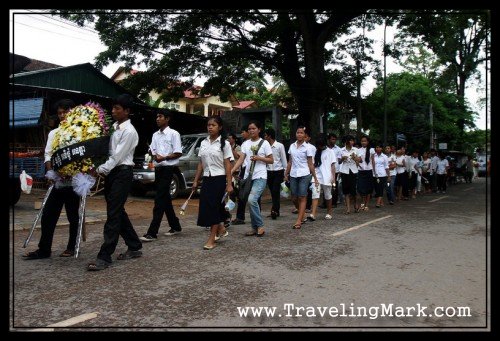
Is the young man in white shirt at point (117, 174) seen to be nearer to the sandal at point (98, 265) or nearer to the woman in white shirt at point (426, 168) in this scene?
the sandal at point (98, 265)

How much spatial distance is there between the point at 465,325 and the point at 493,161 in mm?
1248

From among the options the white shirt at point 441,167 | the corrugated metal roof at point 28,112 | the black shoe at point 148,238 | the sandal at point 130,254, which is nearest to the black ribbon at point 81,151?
the sandal at point 130,254

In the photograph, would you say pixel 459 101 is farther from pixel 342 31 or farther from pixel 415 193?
pixel 415 193

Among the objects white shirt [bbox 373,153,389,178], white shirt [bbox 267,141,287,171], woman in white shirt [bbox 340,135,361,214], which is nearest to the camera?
white shirt [bbox 267,141,287,171]

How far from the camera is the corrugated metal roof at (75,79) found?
16.2 metres

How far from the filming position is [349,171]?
982 cm

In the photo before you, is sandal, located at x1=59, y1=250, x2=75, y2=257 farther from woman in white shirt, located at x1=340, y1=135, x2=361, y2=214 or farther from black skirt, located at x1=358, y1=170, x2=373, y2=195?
black skirt, located at x1=358, y1=170, x2=373, y2=195

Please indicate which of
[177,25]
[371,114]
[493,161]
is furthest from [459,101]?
[493,161]

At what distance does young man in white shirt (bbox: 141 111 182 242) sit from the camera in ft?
20.2

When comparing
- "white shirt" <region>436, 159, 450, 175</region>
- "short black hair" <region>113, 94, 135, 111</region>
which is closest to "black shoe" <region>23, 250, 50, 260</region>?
"short black hair" <region>113, 94, 135, 111</region>

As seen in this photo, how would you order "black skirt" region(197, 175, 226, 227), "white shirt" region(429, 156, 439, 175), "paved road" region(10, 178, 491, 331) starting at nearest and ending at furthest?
1. "paved road" region(10, 178, 491, 331)
2. "black skirt" region(197, 175, 226, 227)
3. "white shirt" region(429, 156, 439, 175)

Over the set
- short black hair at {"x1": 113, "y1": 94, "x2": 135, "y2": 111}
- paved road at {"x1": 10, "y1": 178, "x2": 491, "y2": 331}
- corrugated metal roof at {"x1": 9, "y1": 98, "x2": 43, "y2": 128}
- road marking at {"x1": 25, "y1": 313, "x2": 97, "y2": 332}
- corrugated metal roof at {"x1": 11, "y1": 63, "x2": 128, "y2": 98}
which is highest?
corrugated metal roof at {"x1": 11, "y1": 63, "x2": 128, "y2": 98}

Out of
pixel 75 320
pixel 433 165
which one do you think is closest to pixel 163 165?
pixel 75 320

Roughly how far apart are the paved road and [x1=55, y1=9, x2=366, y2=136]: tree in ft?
33.4
